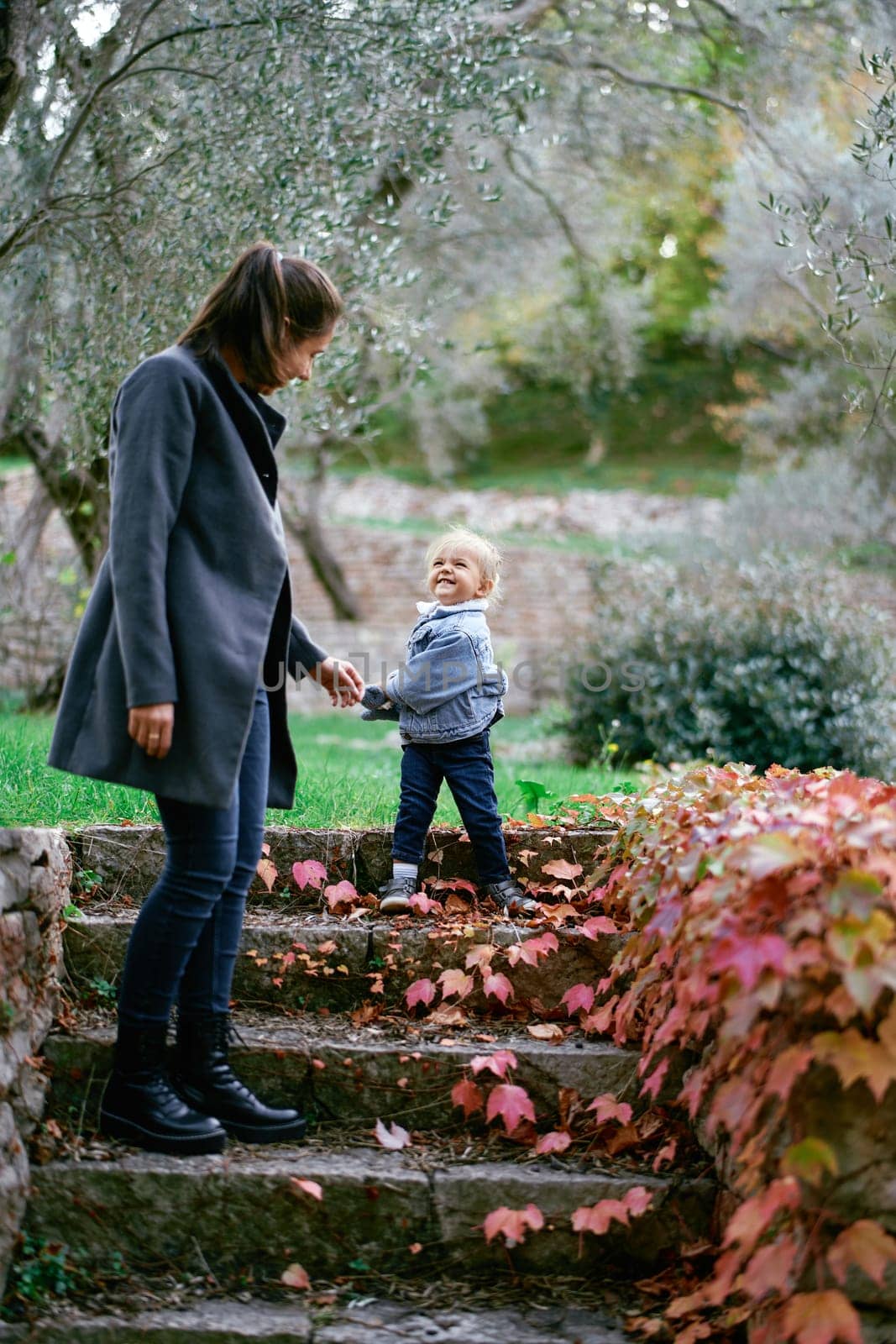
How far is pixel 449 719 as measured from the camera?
143 inches

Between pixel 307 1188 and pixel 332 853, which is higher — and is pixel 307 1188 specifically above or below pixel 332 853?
below

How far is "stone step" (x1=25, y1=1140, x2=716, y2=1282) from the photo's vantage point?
2.46 metres

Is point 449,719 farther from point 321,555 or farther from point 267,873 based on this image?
point 321,555

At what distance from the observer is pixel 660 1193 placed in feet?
8.39

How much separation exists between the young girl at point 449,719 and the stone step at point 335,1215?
976 mm

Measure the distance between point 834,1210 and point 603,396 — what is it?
26.1 metres

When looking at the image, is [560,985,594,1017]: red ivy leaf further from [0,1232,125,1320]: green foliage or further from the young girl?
[0,1232,125,1320]: green foliage

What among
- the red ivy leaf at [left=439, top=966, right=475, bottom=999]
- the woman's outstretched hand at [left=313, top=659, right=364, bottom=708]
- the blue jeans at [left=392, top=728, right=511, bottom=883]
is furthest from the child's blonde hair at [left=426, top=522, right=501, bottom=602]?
the red ivy leaf at [left=439, top=966, right=475, bottom=999]

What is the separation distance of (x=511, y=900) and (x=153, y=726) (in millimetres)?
1469

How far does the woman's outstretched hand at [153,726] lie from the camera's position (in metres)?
2.38

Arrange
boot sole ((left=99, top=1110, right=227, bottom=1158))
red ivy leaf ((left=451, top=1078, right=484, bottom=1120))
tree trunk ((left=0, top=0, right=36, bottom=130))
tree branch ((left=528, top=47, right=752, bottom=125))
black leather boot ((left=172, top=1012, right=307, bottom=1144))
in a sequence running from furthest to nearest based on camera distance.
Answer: tree branch ((left=528, top=47, right=752, bottom=125)), tree trunk ((left=0, top=0, right=36, bottom=130)), red ivy leaf ((left=451, top=1078, right=484, bottom=1120)), black leather boot ((left=172, top=1012, right=307, bottom=1144)), boot sole ((left=99, top=1110, right=227, bottom=1158))

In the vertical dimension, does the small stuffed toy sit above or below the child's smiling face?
below

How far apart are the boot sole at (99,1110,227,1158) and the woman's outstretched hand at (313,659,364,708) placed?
3.53ft

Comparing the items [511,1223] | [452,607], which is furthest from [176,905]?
[452,607]
